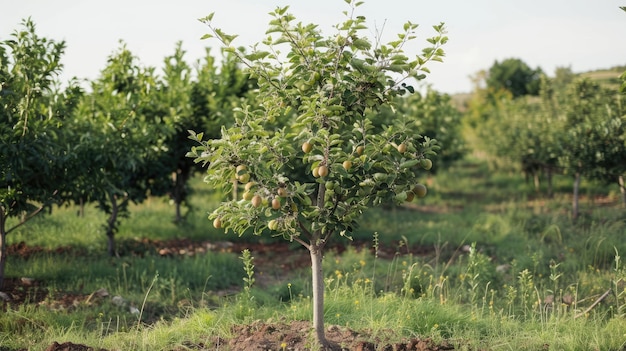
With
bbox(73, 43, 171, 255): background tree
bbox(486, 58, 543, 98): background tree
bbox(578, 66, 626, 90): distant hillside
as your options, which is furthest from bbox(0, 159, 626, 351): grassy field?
bbox(486, 58, 543, 98): background tree

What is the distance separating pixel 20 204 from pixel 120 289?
1.72m

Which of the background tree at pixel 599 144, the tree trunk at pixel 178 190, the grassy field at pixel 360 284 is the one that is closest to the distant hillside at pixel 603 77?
the background tree at pixel 599 144

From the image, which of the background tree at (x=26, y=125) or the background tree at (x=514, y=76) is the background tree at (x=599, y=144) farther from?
the background tree at (x=514, y=76)

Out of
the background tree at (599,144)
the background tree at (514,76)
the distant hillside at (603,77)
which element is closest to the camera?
the background tree at (599,144)

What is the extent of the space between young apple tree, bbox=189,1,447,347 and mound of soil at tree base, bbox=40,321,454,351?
944 millimetres

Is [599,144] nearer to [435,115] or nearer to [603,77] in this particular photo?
[435,115]

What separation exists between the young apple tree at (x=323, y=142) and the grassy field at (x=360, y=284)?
1.23 metres

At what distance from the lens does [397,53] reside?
14.4 feet

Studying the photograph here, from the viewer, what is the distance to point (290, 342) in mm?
4797

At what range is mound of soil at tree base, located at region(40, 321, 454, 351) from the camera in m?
4.62

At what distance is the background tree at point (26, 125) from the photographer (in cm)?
702

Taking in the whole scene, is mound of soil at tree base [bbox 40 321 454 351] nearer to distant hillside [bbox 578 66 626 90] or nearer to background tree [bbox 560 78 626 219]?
distant hillside [bbox 578 66 626 90]

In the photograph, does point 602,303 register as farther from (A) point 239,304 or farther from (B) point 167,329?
(B) point 167,329

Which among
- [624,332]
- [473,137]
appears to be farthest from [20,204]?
[473,137]
